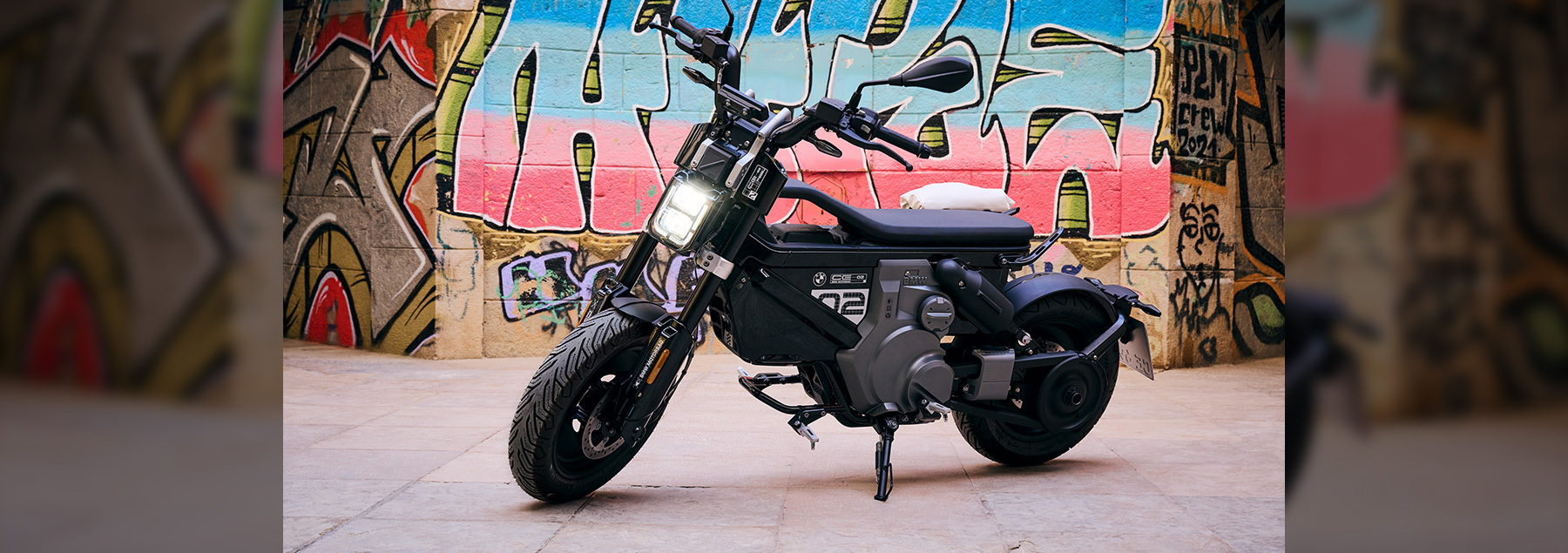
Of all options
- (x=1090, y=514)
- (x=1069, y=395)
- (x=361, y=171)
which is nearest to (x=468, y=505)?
(x=1090, y=514)

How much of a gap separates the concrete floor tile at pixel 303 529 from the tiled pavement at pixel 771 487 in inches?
0.5

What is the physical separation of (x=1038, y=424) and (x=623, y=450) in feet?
5.71

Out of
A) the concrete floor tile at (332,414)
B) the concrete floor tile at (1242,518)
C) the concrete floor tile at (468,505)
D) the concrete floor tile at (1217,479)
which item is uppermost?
the concrete floor tile at (1217,479)

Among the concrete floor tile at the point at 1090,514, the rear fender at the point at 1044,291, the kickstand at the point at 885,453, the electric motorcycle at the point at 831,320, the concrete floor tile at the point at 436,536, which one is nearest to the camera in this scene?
the concrete floor tile at the point at 436,536

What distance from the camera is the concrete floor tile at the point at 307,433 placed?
188 inches

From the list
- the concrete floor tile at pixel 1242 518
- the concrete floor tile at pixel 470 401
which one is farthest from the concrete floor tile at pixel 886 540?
the concrete floor tile at pixel 470 401

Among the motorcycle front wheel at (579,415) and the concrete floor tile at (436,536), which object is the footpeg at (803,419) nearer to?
the motorcycle front wheel at (579,415)

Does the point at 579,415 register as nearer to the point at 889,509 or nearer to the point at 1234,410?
A: the point at 889,509

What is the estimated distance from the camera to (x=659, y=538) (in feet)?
10.8

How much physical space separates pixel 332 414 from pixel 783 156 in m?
4.06
